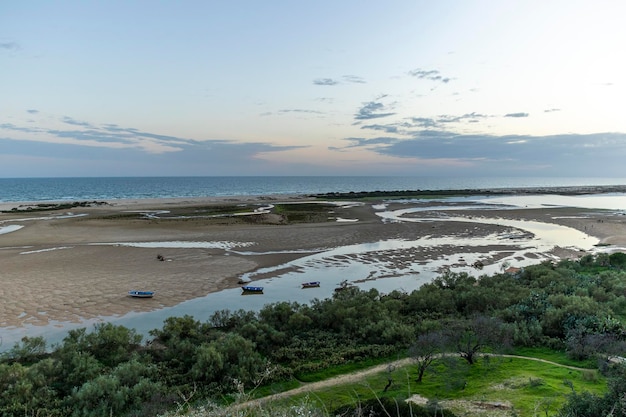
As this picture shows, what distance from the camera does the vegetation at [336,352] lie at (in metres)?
10.5

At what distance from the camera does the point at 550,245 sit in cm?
3678

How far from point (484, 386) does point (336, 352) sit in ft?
16.4

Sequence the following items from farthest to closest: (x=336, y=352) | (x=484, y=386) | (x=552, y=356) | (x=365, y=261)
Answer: (x=365, y=261)
(x=336, y=352)
(x=552, y=356)
(x=484, y=386)

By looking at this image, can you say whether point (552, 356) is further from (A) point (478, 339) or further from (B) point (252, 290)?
(B) point (252, 290)

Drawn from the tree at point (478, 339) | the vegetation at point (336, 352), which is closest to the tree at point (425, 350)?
the vegetation at point (336, 352)

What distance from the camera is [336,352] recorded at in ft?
46.5

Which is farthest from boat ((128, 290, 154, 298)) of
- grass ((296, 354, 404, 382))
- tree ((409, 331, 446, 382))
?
tree ((409, 331, 446, 382))

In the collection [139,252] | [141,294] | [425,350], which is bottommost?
[141,294]

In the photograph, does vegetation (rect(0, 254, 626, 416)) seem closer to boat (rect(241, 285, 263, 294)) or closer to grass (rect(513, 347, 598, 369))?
grass (rect(513, 347, 598, 369))

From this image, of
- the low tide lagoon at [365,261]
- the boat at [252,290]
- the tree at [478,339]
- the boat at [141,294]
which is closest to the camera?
the tree at [478,339]

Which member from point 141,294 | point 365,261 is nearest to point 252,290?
point 141,294

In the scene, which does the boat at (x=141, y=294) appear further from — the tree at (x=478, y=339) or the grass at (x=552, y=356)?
the grass at (x=552, y=356)

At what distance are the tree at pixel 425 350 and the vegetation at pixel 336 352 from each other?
4cm

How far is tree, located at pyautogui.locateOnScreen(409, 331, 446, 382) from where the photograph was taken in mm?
11891
